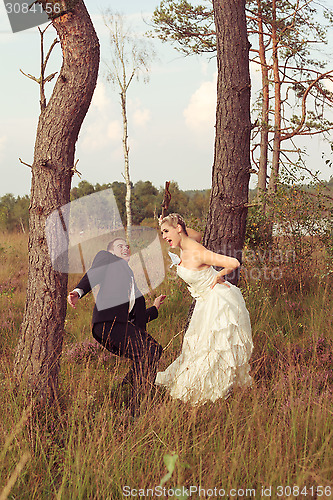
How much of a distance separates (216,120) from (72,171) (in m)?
2.44

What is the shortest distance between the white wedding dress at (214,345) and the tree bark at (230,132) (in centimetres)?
115

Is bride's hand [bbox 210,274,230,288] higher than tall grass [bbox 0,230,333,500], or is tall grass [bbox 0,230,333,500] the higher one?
bride's hand [bbox 210,274,230,288]

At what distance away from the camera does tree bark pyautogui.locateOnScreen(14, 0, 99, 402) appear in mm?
4078

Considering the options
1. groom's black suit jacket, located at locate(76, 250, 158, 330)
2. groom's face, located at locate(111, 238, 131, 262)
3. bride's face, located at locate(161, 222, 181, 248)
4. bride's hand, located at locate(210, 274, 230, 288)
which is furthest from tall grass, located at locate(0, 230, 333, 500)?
bride's face, located at locate(161, 222, 181, 248)

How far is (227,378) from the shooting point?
4309 mm

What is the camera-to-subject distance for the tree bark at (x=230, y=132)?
5.51 meters

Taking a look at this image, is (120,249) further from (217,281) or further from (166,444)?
(166,444)

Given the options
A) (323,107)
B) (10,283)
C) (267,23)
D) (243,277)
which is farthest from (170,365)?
(267,23)

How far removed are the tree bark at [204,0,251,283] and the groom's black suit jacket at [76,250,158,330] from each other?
1.46m

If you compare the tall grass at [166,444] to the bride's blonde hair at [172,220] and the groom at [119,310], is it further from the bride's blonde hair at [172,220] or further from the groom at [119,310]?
the bride's blonde hair at [172,220]

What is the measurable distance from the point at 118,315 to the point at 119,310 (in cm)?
6

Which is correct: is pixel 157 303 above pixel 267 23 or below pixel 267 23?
below

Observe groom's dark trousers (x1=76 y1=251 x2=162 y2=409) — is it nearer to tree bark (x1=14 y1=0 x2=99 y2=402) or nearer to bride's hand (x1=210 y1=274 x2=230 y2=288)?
tree bark (x1=14 y1=0 x2=99 y2=402)

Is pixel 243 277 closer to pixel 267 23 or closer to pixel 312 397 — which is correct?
pixel 312 397
